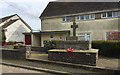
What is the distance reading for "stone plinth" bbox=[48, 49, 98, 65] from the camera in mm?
4837

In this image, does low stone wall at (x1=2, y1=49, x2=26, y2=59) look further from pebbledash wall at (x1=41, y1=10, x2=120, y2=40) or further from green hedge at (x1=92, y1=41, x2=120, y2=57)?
pebbledash wall at (x1=41, y1=10, x2=120, y2=40)

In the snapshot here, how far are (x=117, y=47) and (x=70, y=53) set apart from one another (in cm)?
Result: 465

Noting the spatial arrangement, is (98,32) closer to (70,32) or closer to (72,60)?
(70,32)

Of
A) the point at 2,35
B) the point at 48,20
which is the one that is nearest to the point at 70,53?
the point at 48,20

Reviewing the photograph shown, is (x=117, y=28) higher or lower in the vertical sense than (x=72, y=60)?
higher

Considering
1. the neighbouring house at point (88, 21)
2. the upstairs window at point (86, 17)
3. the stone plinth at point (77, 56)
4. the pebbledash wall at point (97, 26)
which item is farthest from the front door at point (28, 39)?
the stone plinth at point (77, 56)

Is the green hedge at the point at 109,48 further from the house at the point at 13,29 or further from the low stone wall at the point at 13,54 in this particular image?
the house at the point at 13,29

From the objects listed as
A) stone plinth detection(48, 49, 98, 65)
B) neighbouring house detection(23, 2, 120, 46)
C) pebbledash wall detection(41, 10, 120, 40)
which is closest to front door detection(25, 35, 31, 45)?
neighbouring house detection(23, 2, 120, 46)

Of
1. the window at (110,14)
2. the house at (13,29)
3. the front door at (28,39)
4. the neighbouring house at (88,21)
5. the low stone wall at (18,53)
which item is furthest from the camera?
the house at (13,29)

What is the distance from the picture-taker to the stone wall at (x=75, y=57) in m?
4.83

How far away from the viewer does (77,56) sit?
5.16 m

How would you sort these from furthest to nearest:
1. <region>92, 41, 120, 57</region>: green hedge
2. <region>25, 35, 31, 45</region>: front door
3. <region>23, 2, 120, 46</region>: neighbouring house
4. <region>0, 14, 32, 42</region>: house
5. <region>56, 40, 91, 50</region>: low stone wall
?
<region>0, 14, 32, 42</region>: house → <region>25, 35, 31, 45</region>: front door → <region>23, 2, 120, 46</region>: neighbouring house → <region>92, 41, 120, 57</region>: green hedge → <region>56, 40, 91, 50</region>: low stone wall

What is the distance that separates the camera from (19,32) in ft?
74.9

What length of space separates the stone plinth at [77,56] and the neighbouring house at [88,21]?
6.77 metres
